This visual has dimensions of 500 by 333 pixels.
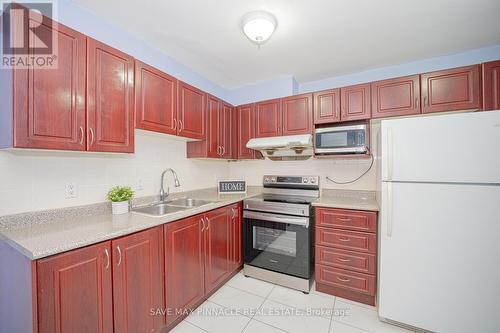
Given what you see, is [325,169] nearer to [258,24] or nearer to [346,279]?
[346,279]

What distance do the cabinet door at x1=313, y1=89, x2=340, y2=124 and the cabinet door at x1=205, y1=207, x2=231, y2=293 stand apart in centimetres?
153

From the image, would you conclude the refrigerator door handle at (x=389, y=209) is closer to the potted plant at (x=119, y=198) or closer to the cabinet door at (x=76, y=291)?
the cabinet door at (x=76, y=291)

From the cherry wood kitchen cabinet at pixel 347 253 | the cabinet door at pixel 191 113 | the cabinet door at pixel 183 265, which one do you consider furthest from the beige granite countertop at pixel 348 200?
the cabinet door at pixel 191 113

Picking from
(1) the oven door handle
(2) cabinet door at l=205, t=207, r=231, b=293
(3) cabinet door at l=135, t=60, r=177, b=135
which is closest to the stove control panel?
(1) the oven door handle

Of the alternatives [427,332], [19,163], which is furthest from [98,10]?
[427,332]

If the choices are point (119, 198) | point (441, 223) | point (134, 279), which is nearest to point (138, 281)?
point (134, 279)

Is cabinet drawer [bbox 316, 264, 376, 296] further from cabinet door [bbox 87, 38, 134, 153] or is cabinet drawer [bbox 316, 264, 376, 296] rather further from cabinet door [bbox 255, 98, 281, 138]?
cabinet door [bbox 87, 38, 134, 153]

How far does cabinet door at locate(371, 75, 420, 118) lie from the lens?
2.03 m

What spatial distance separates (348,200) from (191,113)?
6.48 feet

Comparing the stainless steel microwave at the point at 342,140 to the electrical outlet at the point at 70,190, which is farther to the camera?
the stainless steel microwave at the point at 342,140

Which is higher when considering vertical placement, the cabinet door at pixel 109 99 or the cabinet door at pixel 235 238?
the cabinet door at pixel 109 99

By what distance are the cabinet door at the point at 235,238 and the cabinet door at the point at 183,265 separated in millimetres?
479

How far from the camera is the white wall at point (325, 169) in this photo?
2.48 m

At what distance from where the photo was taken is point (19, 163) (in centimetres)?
134
